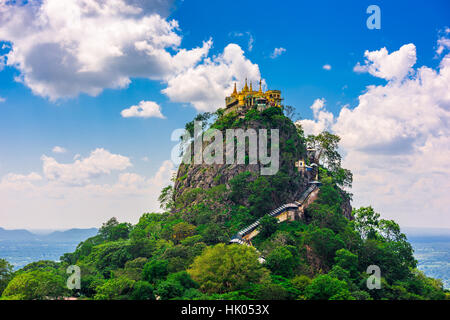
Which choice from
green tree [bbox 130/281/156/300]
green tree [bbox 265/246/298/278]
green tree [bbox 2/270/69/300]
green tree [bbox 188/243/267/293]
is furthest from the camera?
green tree [bbox 265/246/298/278]

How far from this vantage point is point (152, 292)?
30062 millimetres

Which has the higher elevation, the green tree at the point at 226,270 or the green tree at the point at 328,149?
the green tree at the point at 328,149

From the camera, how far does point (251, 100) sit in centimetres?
6656

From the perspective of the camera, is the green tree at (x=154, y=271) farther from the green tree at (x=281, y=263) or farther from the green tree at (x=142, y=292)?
the green tree at (x=281, y=263)

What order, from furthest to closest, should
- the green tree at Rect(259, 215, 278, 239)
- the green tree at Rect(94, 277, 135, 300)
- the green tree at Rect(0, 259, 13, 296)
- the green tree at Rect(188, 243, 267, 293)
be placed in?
the green tree at Rect(259, 215, 278, 239), the green tree at Rect(0, 259, 13, 296), the green tree at Rect(188, 243, 267, 293), the green tree at Rect(94, 277, 135, 300)

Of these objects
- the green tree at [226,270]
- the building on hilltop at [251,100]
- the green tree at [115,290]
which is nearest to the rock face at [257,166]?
the building on hilltop at [251,100]

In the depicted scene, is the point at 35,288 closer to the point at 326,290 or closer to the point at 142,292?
the point at 142,292

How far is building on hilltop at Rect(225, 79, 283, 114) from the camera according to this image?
6525cm

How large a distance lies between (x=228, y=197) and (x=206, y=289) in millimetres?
20835

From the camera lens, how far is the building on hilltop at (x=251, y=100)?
65.2 metres

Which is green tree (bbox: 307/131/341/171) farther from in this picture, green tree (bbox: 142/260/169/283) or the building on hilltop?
green tree (bbox: 142/260/169/283)

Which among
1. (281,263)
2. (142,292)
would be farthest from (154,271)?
(281,263)
